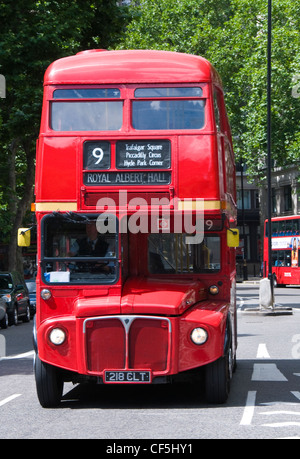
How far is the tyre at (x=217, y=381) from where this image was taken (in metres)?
11.4

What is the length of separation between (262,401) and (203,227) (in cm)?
229

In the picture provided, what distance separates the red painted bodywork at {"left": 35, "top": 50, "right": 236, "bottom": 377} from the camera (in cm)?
1111

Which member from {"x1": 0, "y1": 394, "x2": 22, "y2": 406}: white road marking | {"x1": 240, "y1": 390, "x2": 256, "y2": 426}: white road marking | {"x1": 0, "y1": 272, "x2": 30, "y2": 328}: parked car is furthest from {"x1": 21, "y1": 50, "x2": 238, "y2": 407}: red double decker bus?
{"x1": 0, "y1": 272, "x2": 30, "y2": 328}: parked car

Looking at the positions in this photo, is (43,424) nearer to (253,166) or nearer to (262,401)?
(262,401)

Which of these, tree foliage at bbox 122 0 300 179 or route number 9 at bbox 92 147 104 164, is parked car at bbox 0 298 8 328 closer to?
route number 9 at bbox 92 147 104 164

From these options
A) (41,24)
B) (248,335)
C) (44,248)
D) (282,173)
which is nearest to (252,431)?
(44,248)

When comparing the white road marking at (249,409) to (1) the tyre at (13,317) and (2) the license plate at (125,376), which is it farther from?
(1) the tyre at (13,317)

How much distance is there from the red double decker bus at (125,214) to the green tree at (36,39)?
1664cm

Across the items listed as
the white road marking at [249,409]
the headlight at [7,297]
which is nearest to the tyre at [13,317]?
the headlight at [7,297]

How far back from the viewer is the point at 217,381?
11.5 metres

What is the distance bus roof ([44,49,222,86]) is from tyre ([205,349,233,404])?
348 cm

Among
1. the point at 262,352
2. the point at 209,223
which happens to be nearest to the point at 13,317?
the point at 262,352

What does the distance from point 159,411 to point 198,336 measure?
962 millimetres

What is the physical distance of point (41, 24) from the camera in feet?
95.8
